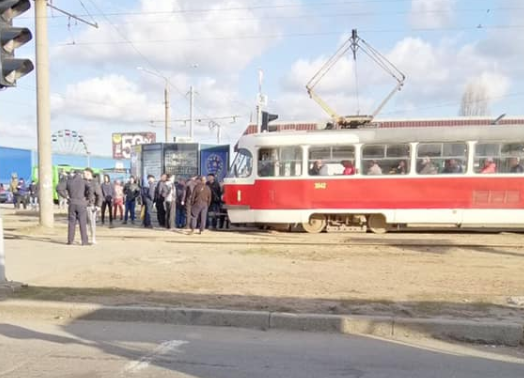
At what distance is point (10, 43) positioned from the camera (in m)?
7.02

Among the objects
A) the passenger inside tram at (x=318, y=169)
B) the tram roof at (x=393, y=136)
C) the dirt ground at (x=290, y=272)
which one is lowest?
the dirt ground at (x=290, y=272)

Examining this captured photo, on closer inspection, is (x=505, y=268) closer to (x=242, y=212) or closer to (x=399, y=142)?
(x=399, y=142)

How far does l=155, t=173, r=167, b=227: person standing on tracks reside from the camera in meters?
17.0

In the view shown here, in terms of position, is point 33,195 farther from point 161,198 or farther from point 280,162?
point 280,162

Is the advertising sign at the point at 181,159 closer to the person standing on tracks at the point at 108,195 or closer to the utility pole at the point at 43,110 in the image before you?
the person standing on tracks at the point at 108,195

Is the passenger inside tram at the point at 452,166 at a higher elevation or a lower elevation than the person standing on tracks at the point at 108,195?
higher

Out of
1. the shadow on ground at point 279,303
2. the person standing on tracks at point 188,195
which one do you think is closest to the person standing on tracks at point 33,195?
the person standing on tracks at point 188,195

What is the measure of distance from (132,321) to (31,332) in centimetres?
114

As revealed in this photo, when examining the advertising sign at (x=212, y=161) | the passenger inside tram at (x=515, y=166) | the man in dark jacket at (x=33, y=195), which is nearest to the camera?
the passenger inside tram at (x=515, y=166)

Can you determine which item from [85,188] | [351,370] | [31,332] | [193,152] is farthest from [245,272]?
[193,152]

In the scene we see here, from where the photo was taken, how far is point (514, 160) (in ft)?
46.4

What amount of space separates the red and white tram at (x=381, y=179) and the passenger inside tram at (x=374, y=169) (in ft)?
0.09

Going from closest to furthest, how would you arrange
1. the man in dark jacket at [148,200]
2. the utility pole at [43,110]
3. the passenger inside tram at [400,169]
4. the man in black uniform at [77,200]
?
the man in black uniform at [77,200] < the passenger inside tram at [400,169] < the utility pole at [43,110] < the man in dark jacket at [148,200]

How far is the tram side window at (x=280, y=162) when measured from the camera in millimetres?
15281
